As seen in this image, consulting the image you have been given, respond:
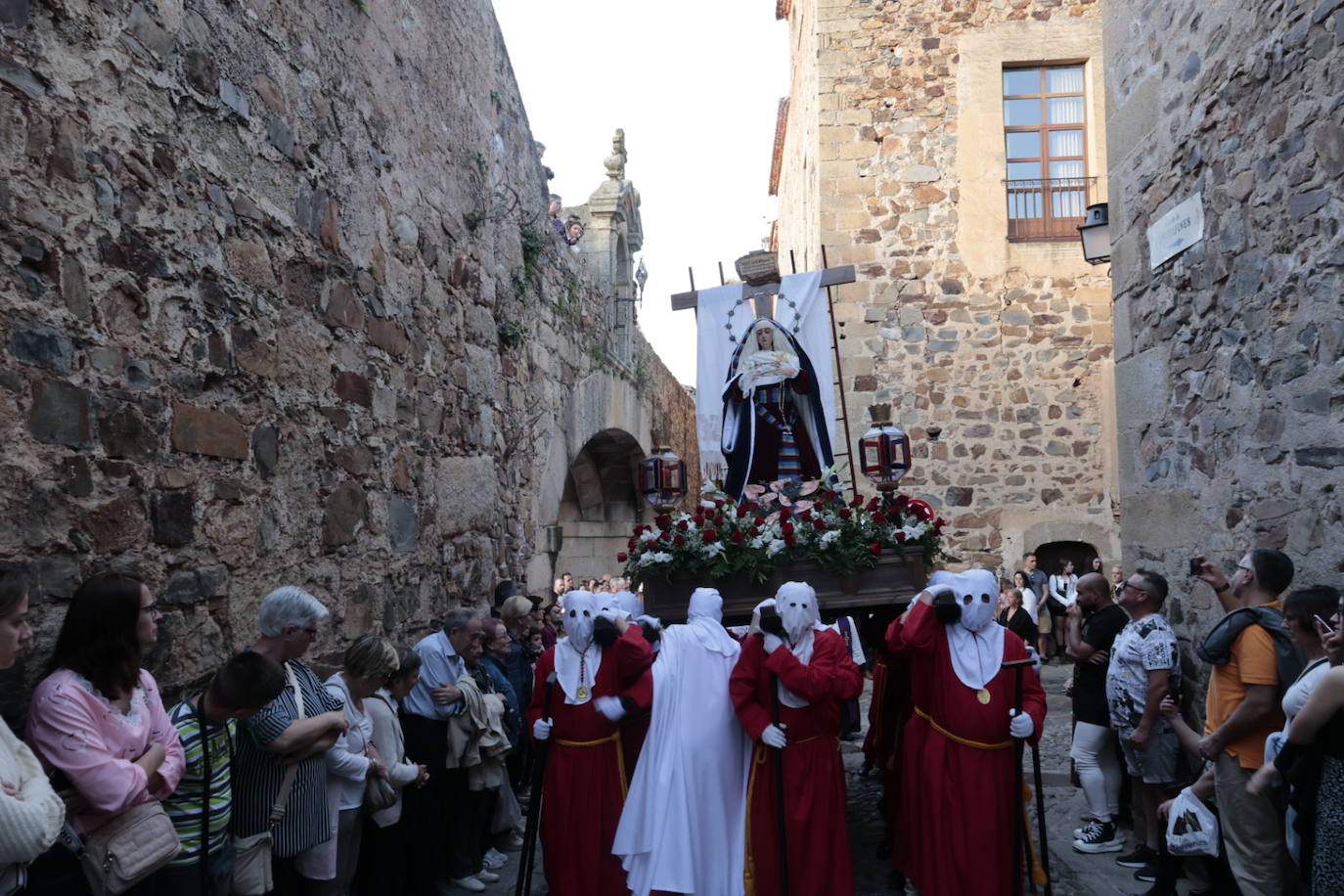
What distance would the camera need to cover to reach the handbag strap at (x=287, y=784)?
3.44 metres

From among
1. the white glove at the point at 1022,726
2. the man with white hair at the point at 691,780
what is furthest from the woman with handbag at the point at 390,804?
the white glove at the point at 1022,726

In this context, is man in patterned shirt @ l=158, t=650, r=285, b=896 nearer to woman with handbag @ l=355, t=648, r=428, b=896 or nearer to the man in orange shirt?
woman with handbag @ l=355, t=648, r=428, b=896

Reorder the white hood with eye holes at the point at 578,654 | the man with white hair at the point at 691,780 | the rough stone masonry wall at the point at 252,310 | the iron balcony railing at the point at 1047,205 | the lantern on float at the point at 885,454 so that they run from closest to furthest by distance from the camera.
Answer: the rough stone masonry wall at the point at 252,310, the man with white hair at the point at 691,780, the white hood with eye holes at the point at 578,654, the lantern on float at the point at 885,454, the iron balcony railing at the point at 1047,205

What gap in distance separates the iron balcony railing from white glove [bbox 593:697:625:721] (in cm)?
821

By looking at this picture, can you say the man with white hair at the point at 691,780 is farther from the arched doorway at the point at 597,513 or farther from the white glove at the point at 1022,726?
the arched doorway at the point at 597,513

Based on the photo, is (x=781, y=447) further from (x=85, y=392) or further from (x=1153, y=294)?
(x=85, y=392)

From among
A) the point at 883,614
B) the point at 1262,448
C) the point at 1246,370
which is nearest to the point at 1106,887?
the point at 883,614

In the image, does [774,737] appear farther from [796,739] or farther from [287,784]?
[287,784]

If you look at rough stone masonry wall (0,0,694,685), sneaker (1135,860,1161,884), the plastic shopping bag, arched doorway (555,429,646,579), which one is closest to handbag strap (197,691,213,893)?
rough stone masonry wall (0,0,694,685)

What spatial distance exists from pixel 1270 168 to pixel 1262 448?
3.90ft

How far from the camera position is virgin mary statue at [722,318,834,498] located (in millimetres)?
7059

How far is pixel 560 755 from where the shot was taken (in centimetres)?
490

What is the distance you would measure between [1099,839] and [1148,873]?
1.92 feet

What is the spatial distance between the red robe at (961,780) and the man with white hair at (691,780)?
2.56 feet
